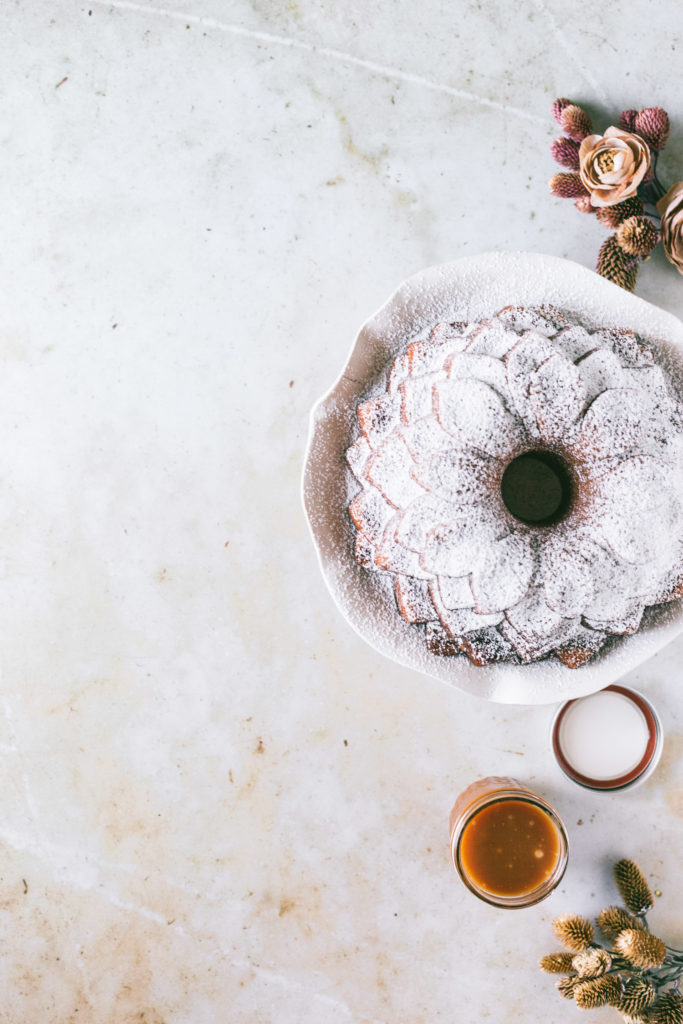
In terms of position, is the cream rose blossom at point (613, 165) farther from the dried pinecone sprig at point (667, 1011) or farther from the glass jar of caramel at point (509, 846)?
the dried pinecone sprig at point (667, 1011)

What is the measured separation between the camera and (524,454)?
859 millimetres

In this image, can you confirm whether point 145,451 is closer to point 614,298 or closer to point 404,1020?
point 614,298

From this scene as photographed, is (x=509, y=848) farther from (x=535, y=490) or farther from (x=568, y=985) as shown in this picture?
(x=535, y=490)

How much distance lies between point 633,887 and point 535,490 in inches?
26.1

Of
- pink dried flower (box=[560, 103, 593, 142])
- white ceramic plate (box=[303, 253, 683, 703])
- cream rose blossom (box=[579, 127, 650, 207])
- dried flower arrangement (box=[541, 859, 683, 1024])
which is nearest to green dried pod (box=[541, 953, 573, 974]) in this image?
dried flower arrangement (box=[541, 859, 683, 1024])

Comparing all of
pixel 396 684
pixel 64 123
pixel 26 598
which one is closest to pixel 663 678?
pixel 396 684

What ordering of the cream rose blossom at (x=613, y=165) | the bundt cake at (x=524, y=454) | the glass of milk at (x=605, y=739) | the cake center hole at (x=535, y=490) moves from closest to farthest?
the bundt cake at (x=524, y=454), the cake center hole at (x=535, y=490), the cream rose blossom at (x=613, y=165), the glass of milk at (x=605, y=739)

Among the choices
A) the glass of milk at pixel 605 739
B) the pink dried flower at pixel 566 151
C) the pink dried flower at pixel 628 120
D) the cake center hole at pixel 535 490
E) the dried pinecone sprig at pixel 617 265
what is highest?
the pink dried flower at pixel 628 120

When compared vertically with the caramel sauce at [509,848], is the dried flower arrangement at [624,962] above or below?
below

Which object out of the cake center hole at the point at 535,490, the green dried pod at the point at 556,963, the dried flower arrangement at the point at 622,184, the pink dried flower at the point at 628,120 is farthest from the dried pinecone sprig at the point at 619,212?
the green dried pod at the point at 556,963

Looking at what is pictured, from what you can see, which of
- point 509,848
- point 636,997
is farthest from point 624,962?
point 509,848

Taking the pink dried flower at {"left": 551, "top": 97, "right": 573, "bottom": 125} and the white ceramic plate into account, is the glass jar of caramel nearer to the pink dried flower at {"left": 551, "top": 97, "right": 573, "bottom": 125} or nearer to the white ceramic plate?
the white ceramic plate

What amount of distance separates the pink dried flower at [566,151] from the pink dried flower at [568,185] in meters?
0.03

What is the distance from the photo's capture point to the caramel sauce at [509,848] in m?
1.06
